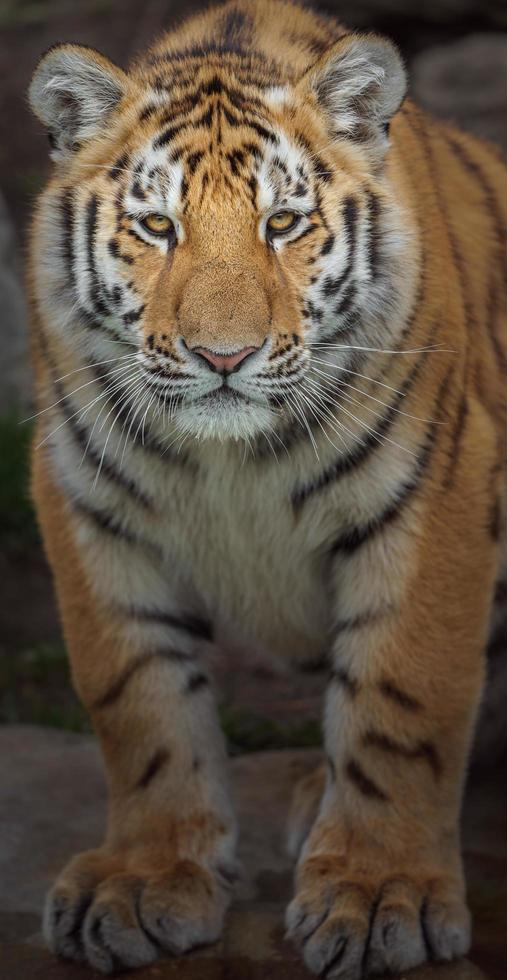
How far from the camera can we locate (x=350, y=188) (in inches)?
99.0

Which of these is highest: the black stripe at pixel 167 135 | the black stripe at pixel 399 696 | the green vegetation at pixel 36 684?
the black stripe at pixel 167 135

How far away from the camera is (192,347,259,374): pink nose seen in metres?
2.28

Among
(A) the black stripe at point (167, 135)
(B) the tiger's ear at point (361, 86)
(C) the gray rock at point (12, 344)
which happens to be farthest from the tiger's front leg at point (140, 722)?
(C) the gray rock at point (12, 344)

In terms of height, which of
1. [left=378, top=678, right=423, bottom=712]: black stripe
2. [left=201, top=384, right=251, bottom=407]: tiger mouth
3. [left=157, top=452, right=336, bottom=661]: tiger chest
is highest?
[left=201, top=384, right=251, bottom=407]: tiger mouth

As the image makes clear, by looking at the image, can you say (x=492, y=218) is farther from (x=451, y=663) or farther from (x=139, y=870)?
(x=139, y=870)

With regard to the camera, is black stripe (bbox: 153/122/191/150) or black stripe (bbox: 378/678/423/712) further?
black stripe (bbox: 378/678/423/712)

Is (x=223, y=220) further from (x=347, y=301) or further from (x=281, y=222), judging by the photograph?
(x=347, y=301)

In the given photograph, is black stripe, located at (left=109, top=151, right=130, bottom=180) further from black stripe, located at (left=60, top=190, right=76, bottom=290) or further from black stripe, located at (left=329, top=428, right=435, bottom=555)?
black stripe, located at (left=329, top=428, right=435, bottom=555)

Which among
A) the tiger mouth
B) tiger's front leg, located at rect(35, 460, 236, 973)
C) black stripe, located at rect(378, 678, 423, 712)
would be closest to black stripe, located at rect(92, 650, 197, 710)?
tiger's front leg, located at rect(35, 460, 236, 973)

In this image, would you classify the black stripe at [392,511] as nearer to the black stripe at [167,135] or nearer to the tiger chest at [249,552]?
the tiger chest at [249,552]

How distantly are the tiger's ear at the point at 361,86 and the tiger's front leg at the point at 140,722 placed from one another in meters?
0.80

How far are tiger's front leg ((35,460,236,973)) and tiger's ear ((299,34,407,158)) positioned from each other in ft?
2.63

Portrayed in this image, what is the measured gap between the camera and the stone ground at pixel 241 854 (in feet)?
8.49

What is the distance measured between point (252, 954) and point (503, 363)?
1173 mm
